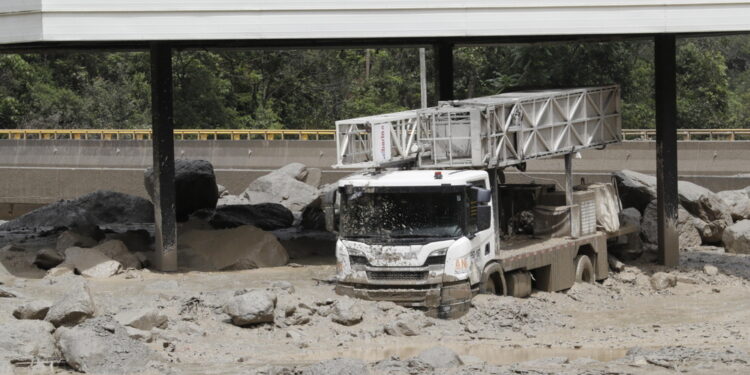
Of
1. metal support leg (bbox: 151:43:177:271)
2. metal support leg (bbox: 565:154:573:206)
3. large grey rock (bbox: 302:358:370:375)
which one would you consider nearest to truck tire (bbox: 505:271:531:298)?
metal support leg (bbox: 565:154:573:206)

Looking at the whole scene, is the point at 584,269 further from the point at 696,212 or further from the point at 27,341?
the point at 27,341

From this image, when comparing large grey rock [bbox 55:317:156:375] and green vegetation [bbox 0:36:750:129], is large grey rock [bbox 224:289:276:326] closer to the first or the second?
large grey rock [bbox 55:317:156:375]

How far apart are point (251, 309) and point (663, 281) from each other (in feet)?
31.9

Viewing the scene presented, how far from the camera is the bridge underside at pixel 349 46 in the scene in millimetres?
26047

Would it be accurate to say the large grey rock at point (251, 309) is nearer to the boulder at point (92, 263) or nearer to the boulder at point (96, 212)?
the boulder at point (92, 263)

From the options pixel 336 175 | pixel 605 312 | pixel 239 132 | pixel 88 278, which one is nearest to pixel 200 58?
pixel 239 132

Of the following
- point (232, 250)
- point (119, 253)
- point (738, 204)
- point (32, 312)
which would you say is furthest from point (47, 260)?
point (738, 204)

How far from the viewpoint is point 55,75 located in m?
65.4

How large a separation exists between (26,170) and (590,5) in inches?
1307

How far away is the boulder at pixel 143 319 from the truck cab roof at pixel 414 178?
3656mm

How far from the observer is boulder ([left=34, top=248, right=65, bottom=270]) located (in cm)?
2603

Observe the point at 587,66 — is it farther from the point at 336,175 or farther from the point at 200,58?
the point at 200,58

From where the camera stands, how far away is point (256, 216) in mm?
34031

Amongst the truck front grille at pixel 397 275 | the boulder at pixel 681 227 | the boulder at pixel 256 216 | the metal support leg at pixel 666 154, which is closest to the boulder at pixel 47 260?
the boulder at pixel 256 216
